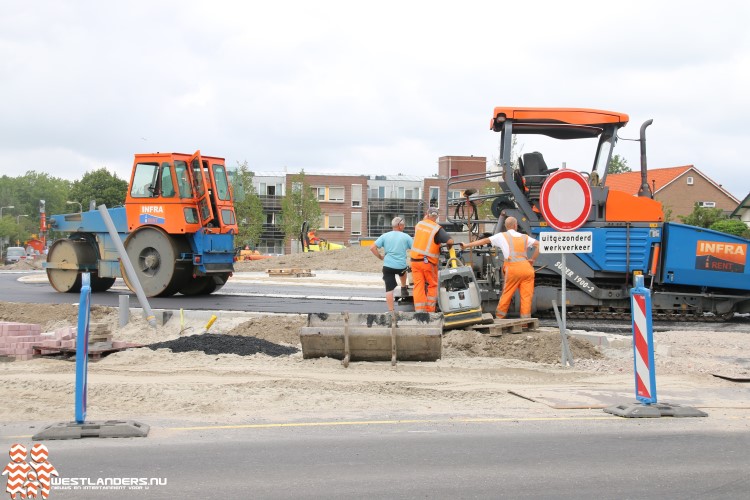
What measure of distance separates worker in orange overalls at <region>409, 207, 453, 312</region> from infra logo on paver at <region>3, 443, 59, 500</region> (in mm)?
7738

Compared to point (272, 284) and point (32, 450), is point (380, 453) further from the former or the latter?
point (272, 284)

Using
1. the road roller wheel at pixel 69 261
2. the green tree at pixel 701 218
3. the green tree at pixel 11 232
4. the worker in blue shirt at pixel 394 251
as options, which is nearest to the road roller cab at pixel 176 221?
the road roller wheel at pixel 69 261

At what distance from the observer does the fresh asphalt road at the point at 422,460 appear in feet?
18.5

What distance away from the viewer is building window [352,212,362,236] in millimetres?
83375

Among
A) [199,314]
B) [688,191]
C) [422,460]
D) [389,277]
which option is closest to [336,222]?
[688,191]

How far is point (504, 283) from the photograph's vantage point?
13.9m

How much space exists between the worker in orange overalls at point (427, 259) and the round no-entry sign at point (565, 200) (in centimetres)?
266

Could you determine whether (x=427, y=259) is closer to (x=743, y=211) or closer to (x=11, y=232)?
(x=743, y=211)

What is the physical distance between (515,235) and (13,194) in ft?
484

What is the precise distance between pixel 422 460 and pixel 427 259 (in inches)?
272

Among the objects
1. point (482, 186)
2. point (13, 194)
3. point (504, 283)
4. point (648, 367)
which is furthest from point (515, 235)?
point (13, 194)

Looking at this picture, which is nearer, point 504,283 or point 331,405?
point 331,405

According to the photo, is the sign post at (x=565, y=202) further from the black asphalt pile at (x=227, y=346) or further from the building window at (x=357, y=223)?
the building window at (x=357, y=223)

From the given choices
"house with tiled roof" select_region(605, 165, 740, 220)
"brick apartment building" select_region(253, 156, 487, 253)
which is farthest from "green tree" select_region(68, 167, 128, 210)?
"house with tiled roof" select_region(605, 165, 740, 220)
